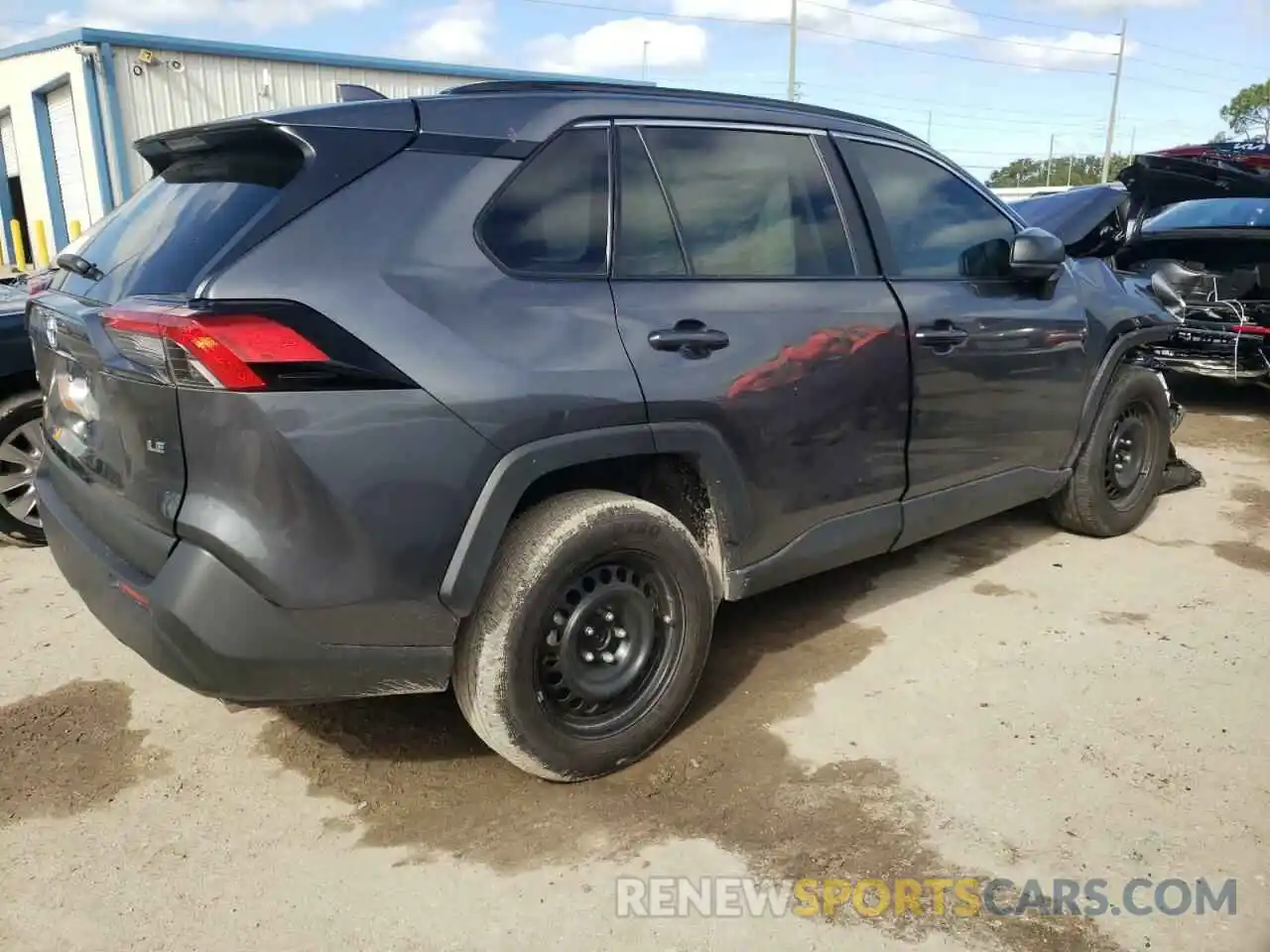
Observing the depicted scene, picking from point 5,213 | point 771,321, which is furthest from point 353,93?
point 5,213

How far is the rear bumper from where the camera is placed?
87.1 inches

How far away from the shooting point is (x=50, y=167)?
1847 cm

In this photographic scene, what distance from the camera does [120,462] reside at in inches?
95.8

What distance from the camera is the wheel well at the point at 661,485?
2.72m

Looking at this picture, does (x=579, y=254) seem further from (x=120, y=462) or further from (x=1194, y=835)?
(x=1194, y=835)

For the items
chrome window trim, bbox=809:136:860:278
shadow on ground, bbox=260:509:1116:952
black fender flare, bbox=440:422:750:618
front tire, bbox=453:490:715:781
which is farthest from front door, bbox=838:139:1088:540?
front tire, bbox=453:490:715:781

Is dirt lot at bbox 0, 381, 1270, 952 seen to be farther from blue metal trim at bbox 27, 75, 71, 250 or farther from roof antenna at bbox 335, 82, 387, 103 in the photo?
blue metal trim at bbox 27, 75, 71, 250

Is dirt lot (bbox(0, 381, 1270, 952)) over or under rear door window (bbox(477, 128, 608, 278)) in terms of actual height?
under

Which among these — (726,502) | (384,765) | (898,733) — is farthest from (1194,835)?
(384,765)

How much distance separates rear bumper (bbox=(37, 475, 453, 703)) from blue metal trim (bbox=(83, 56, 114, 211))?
48.2 feet

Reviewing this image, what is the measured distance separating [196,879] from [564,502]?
51.4 inches

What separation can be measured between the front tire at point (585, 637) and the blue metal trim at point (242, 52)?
12.2m

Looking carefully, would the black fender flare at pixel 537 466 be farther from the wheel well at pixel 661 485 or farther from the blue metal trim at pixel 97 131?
the blue metal trim at pixel 97 131
